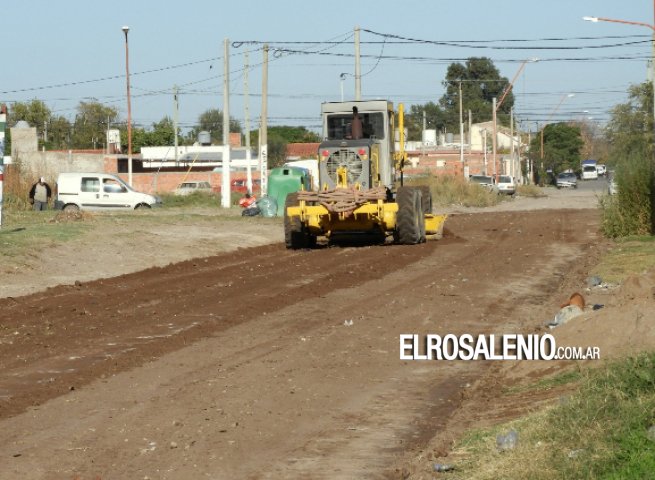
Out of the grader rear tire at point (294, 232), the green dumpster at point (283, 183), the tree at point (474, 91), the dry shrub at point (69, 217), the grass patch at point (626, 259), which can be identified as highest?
the tree at point (474, 91)

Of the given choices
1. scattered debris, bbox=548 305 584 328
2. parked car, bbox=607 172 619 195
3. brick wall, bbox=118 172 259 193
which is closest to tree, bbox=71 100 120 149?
brick wall, bbox=118 172 259 193

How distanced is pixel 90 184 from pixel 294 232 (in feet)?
51.5

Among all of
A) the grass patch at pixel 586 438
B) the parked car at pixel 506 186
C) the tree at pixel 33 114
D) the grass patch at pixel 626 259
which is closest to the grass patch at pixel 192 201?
the grass patch at pixel 626 259

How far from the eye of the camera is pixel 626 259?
21.8 meters

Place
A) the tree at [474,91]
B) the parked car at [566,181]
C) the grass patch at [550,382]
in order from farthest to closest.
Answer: the tree at [474,91] < the parked car at [566,181] < the grass patch at [550,382]

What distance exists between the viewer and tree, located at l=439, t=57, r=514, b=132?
161m

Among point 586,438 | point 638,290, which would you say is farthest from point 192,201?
point 586,438

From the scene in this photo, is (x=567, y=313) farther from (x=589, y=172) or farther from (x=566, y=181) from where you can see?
(x=589, y=172)

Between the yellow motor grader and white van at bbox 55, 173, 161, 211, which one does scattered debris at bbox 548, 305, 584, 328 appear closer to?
the yellow motor grader

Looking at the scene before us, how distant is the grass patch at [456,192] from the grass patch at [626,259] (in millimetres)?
28897

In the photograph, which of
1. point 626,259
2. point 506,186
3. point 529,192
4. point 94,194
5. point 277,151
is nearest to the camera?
point 626,259

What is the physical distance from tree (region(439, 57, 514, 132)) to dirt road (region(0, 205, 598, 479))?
140977 millimetres

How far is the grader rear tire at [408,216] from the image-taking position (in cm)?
2584

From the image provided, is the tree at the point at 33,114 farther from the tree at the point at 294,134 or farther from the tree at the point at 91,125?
the tree at the point at 294,134
